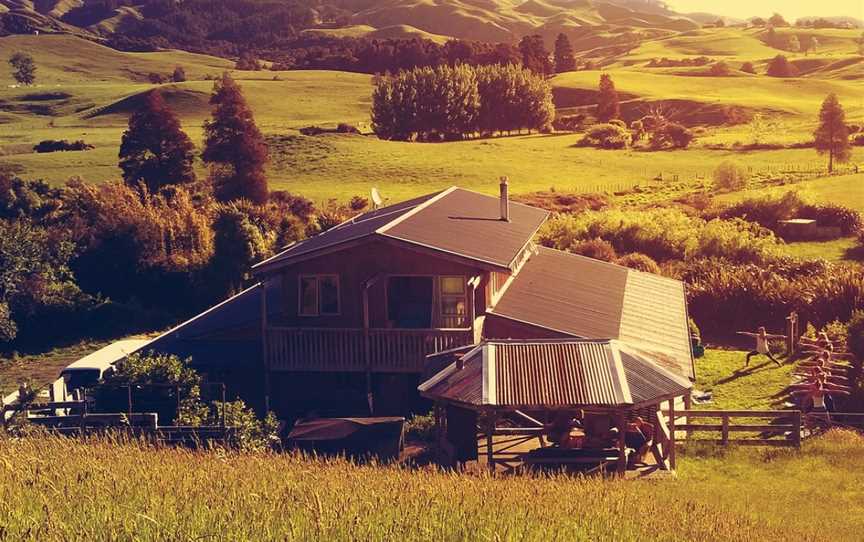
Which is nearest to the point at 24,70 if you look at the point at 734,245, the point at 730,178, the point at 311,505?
the point at 730,178

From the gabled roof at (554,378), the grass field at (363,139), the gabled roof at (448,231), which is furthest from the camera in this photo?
the grass field at (363,139)

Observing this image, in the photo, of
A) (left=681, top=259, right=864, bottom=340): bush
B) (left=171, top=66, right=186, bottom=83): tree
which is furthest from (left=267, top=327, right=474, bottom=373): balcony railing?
(left=171, top=66, right=186, bottom=83): tree

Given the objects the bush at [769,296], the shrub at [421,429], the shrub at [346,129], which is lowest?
the shrub at [421,429]

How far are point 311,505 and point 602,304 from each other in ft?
63.5

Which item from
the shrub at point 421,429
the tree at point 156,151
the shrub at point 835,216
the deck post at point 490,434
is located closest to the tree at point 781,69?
the shrub at point 835,216

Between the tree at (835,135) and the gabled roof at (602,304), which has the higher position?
the tree at (835,135)

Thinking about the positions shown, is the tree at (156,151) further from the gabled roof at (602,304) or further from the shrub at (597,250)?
the gabled roof at (602,304)

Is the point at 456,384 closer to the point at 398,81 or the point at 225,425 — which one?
the point at 225,425

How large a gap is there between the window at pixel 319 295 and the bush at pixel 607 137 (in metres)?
70.4

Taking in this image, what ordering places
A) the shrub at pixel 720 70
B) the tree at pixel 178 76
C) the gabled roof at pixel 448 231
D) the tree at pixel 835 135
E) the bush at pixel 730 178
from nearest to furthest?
the gabled roof at pixel 448 231 → the bush at pixel 730 178 → the tree at pixel 835 135 → the tree at pixel 178 76 → the shrub at pixel 720 70

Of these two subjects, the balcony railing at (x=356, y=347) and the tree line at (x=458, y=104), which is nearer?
the balcony railing at (x=356, y=347)

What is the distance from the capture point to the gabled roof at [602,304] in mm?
23859

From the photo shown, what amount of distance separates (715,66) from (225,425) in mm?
161384

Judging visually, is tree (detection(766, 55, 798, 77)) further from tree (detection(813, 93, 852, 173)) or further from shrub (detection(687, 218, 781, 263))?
shrub (detection(687, 218, 781, 263))
